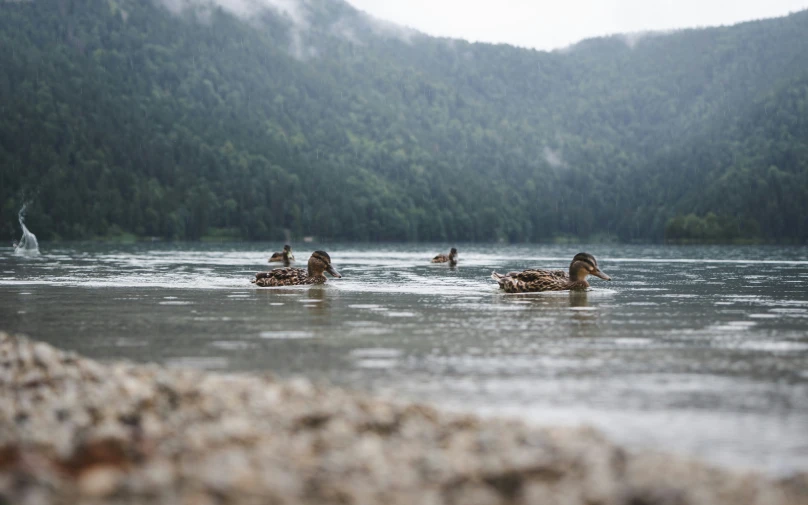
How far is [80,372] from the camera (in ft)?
31.5

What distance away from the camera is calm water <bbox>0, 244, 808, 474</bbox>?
7.91 metres

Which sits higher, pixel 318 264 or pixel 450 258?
pixel 318 264

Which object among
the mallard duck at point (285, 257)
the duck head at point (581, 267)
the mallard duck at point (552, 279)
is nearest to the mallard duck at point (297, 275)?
the mallard duck at point (552, 279)

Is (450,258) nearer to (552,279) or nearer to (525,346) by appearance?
(552,279)

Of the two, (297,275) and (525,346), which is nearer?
(525,346)

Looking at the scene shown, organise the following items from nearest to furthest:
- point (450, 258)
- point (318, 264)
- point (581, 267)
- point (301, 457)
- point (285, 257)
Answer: point (301, 457)
point (581, 267)
point (318, 264)
point (450, 258)
point (285, 257)

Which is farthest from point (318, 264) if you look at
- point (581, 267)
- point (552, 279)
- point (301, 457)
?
point (301, 457)

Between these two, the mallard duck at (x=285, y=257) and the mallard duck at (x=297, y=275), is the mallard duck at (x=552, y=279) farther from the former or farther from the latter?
the mallard duck at (x=285, y=257)

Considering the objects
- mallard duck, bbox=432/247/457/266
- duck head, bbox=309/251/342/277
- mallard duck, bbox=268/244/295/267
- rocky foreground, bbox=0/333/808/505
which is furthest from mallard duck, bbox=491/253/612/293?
mallard duck, bbox=268/244/295/267

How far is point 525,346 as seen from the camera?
12.7 metres

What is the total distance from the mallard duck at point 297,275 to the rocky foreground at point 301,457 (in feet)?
60.2

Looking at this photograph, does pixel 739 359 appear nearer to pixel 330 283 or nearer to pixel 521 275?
pixel 521 275

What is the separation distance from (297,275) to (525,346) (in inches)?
625

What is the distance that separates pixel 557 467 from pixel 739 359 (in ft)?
19.6
